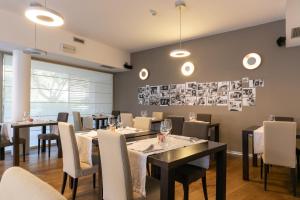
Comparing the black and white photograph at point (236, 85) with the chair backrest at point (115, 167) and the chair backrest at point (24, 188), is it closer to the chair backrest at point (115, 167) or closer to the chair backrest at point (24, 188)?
the chair backrest at point (115, 167)

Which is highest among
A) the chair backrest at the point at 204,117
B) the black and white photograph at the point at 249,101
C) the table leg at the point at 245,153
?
the black and white photograph at the point at 249,101

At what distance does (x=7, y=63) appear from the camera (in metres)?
4.89

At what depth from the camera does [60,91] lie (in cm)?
586

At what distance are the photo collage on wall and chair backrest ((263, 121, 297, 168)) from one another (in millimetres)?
1948

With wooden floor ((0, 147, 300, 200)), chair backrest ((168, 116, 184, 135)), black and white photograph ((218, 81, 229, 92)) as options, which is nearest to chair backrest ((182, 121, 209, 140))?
wooden floor ((0, 147, 300, 200))

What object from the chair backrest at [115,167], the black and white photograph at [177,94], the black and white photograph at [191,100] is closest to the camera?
the chair backrest at [115,167]

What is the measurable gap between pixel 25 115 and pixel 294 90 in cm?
559

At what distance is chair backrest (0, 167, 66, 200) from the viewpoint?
2.02ft

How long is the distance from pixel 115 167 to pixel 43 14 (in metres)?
1.82

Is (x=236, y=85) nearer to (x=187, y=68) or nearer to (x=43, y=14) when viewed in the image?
(x=187, y=68)

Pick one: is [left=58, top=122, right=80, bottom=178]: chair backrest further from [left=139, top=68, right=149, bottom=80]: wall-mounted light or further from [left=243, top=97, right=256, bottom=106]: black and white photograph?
[left=139, top=68, right=149, bottom=80]: wall-mounted light

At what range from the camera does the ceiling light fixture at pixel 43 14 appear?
2.17 meters

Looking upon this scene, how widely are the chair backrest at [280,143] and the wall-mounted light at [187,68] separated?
120 inches

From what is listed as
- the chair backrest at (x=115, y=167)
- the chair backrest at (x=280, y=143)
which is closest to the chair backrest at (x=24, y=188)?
the chair backrest at (x=115, y=167)
